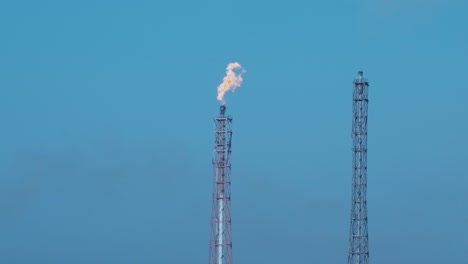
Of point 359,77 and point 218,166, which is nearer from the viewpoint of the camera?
point 218,166

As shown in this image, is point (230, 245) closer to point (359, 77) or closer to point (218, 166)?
point (218, 166)

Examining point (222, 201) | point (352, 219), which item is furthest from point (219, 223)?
point (352, 219)

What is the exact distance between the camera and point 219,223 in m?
83.3

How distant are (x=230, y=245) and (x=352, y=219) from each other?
10133 millimetres

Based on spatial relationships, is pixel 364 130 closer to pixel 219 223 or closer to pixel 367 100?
pixel 367 100

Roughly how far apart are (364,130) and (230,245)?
12837 millimetres

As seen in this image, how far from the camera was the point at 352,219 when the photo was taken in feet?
295

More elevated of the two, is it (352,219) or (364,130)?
(364,130)

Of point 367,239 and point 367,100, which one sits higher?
point 367,100

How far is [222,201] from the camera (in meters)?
83.5

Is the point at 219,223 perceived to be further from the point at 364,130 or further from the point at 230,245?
the point at 364,130

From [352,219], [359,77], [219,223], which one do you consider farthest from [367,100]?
[219,223]

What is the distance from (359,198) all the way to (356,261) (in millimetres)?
3973

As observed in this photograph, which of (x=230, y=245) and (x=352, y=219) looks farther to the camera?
(x=352, y=219)
